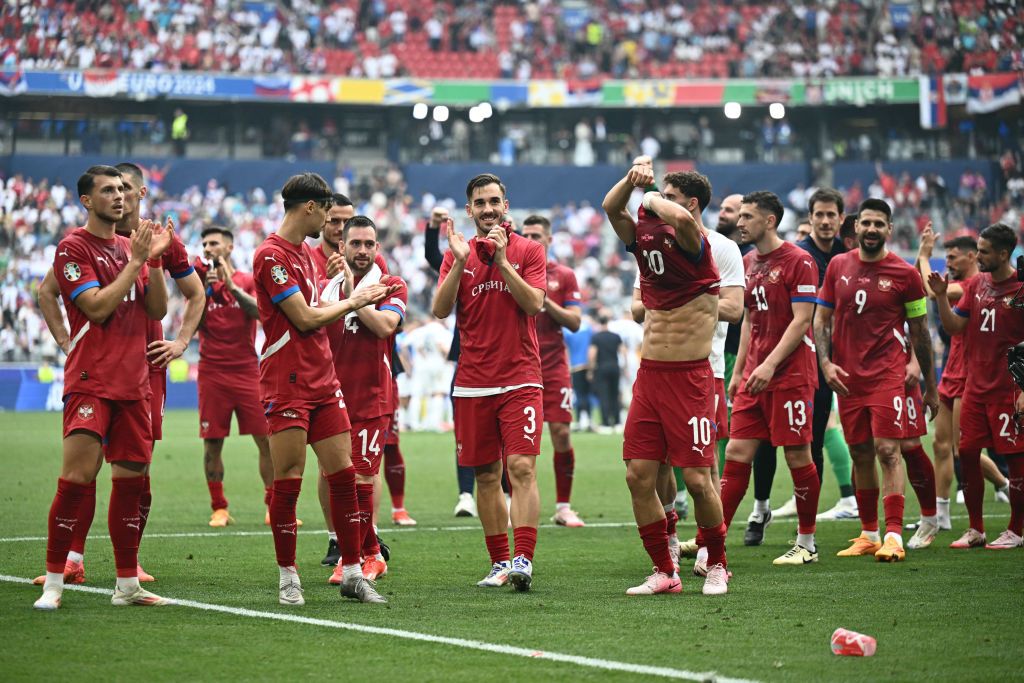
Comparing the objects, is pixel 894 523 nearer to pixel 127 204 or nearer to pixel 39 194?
pixel 127 204

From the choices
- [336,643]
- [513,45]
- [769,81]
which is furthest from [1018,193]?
[336,643]

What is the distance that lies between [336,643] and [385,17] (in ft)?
139

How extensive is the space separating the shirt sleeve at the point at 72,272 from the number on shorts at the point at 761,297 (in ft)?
15.9

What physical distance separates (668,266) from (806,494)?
8.09 feet

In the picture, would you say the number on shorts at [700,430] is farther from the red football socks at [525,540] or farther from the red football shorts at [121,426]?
the red football shorts at [121,426]

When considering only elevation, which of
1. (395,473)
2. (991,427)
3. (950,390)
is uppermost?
(950,390)

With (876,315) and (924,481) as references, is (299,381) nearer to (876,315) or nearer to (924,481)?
(876,315)

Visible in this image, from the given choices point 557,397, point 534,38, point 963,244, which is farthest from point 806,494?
point 534,38

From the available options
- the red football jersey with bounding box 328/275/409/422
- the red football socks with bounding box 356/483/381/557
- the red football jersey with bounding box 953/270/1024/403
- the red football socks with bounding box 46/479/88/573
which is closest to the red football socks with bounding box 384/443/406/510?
the red football jersey with bounding box 328/275/409/422

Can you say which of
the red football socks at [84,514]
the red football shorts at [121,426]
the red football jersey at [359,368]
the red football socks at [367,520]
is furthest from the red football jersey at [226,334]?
the red football shorts at [121,426]

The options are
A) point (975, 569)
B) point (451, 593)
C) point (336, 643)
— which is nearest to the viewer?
point (336, 643)

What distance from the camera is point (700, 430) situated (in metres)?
8.05

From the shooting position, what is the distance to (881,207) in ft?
32.4

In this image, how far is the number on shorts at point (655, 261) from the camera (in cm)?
809
